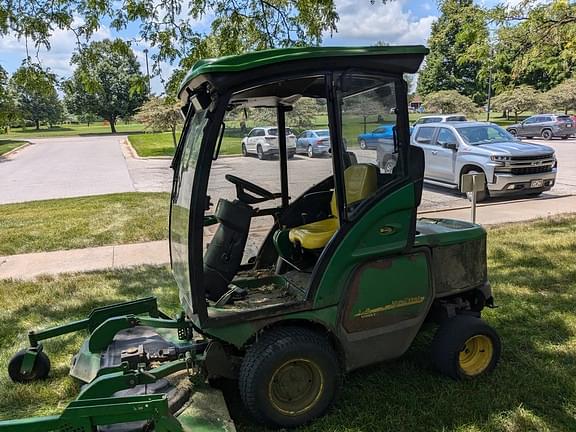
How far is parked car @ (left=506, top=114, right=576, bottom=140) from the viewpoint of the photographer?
29.1 meters

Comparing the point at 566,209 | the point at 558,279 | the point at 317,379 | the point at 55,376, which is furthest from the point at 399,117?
the point at 566,209

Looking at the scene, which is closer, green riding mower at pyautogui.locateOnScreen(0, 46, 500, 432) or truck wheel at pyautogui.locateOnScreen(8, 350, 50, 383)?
green riding mower at pyautogui.locateOnScreen(0, 46, 500, 432)

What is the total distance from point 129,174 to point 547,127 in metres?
23.8

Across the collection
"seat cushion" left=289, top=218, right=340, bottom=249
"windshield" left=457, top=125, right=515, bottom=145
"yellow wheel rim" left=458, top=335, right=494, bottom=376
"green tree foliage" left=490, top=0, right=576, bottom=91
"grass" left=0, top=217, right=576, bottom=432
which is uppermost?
"green tree foliage" left=490, top=0, right=576, bottom=91

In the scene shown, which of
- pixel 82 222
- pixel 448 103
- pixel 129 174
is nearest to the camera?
pixel 82 222

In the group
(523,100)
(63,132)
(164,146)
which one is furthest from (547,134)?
(63,132)

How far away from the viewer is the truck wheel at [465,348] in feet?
11.2

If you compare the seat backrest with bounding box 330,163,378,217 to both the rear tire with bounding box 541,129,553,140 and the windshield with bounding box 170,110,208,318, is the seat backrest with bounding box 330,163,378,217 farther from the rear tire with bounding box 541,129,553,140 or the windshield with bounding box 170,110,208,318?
the rear tire with bounding box 541,129,553,140

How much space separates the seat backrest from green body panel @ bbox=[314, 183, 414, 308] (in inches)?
6.1

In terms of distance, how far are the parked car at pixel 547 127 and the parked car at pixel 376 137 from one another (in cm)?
3023

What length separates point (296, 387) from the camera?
3047 mm

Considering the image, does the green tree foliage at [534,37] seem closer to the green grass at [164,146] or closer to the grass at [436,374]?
the grass at [436,374]

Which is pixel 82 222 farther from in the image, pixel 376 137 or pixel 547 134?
pixel 547 134

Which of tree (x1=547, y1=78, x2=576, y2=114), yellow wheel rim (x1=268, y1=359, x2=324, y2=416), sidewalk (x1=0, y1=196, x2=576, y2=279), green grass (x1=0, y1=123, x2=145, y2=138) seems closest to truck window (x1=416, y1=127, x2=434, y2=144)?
sidewalk (x1=0, y1=196, x2=576, y2=279)
